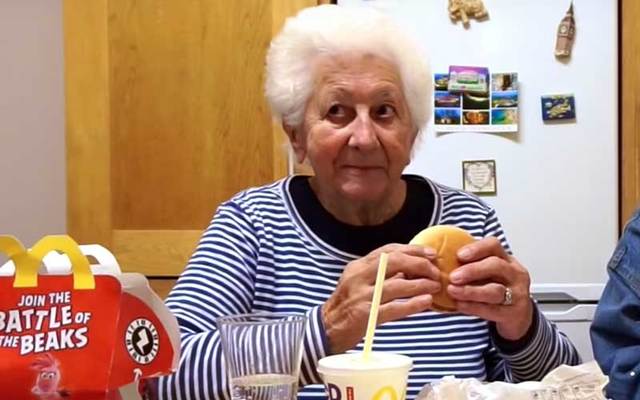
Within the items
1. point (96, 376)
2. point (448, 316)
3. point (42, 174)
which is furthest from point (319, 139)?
point (42, 174)

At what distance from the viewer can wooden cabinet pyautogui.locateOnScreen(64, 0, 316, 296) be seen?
2055 mm

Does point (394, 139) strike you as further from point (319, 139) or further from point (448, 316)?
point (448, 316)

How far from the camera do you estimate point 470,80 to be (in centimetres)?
203

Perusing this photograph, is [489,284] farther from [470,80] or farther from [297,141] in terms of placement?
[470,80]

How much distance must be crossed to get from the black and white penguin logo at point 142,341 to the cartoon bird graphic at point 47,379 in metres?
0.06

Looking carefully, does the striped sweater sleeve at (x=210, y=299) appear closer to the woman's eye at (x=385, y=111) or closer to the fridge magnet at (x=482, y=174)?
the woman's eye at (x=385, y=111)

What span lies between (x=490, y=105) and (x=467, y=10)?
0.24 m

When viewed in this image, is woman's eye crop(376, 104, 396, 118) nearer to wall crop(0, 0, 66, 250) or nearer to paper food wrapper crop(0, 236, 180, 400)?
paper food wrapper crop(0, 236, 180, 400)

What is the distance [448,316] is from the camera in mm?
1197

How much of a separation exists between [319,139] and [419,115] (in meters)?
0.17

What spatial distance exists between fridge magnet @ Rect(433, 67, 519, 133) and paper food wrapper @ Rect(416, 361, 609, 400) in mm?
1186

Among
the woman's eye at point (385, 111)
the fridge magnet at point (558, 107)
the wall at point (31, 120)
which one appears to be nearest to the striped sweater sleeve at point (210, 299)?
the woman's eye at point (385, 111)

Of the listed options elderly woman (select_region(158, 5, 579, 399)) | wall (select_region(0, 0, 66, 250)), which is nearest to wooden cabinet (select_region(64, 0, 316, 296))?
wall (select_region(0, 0, 66, 250))

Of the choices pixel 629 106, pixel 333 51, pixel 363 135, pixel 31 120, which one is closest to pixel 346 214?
pixel 363 135
